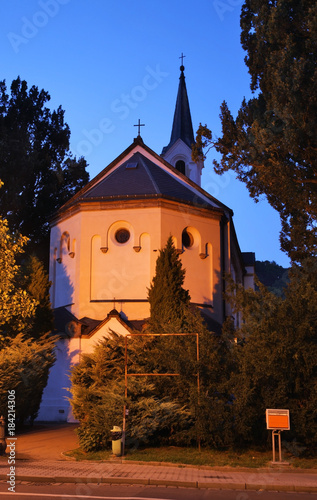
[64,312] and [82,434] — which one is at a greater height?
[64,312]

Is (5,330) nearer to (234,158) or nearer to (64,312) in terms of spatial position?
(64,312)

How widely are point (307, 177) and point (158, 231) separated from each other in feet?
29.9

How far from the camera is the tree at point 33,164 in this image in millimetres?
37438

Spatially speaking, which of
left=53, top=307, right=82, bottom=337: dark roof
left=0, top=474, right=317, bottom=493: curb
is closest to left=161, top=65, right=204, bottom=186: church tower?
left=53, top=307, right=82, bottom=337: dark roof

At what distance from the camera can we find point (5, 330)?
2234cm

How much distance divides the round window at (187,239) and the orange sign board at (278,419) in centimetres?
1596

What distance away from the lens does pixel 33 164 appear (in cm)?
3822

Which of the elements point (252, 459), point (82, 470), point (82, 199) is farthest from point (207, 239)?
point (82, 470)

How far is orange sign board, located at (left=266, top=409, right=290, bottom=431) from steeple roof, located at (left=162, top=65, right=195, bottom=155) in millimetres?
30868

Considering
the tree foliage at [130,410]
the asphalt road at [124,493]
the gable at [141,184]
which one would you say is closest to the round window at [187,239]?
the gable at [141,184]

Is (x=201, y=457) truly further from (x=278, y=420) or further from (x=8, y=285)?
(x=8, y=285)

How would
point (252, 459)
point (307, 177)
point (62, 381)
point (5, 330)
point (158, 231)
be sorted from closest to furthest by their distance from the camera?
point (252, 459) < point (307, 177) < point (5, 330) < point (62, 381) < point (158, 231)

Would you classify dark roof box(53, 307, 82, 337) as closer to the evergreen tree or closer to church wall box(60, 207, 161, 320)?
church wall box(60, 207, 161, 320)

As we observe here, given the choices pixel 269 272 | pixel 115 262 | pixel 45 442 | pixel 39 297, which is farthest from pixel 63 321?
pixel 269 272
